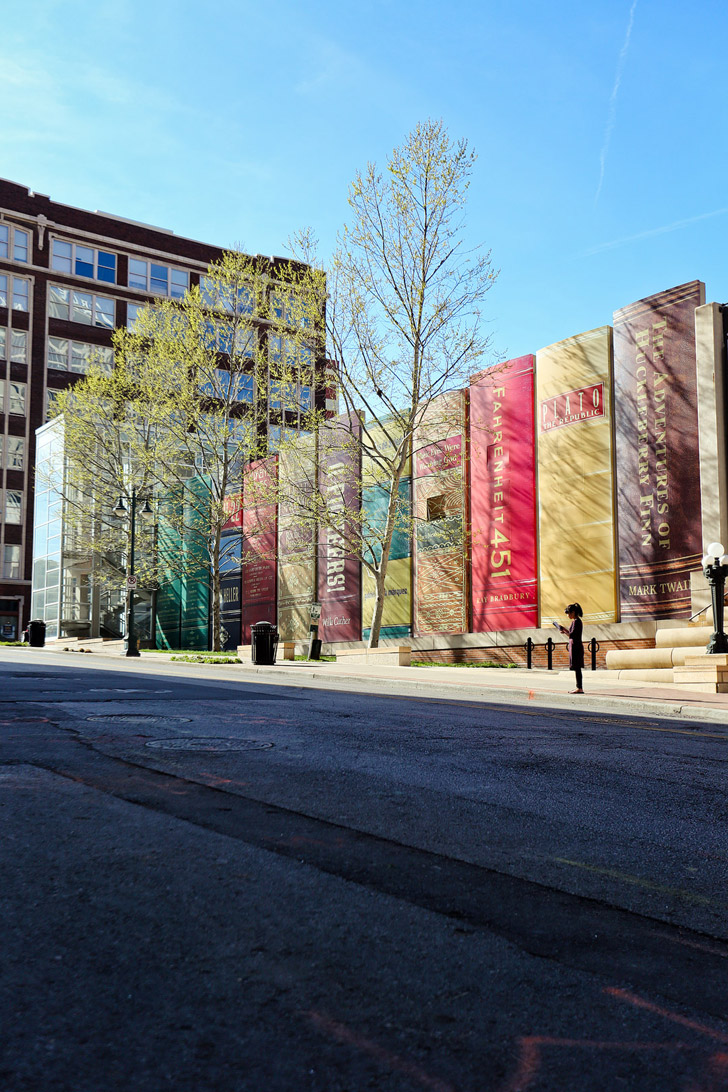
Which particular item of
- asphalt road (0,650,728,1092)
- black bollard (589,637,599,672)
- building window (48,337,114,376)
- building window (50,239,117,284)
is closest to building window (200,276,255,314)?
black bollard (589,637,599,672)

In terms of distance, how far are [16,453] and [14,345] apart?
719 centimetres

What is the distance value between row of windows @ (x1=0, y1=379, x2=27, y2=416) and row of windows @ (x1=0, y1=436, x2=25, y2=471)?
180 centimetres

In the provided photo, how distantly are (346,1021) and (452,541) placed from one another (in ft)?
93.2

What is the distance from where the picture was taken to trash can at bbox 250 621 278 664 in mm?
27406

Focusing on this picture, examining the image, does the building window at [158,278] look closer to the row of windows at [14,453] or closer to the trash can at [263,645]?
Result: the row of windows at [14,453]

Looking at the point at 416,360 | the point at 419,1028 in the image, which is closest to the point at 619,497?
the point at 416,360

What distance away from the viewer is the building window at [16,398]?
59.4 metres

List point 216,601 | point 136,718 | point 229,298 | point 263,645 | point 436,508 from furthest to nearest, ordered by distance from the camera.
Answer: point 229,298 → point 216,601 → point 436,508 → point 263,645 → point 136,718

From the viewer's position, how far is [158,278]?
6556 cm

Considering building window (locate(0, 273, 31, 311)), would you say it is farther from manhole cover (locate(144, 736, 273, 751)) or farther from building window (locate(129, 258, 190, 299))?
manhole cover (locate(144, 736, 273, 751))

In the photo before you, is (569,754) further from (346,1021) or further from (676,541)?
(676,541)

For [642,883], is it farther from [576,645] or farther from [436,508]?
[436,508]

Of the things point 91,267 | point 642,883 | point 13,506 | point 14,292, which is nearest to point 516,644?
point 642,883

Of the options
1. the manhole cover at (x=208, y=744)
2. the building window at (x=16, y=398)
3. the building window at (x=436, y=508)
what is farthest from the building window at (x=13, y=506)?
the manhole cover at (x=208, y=744)
